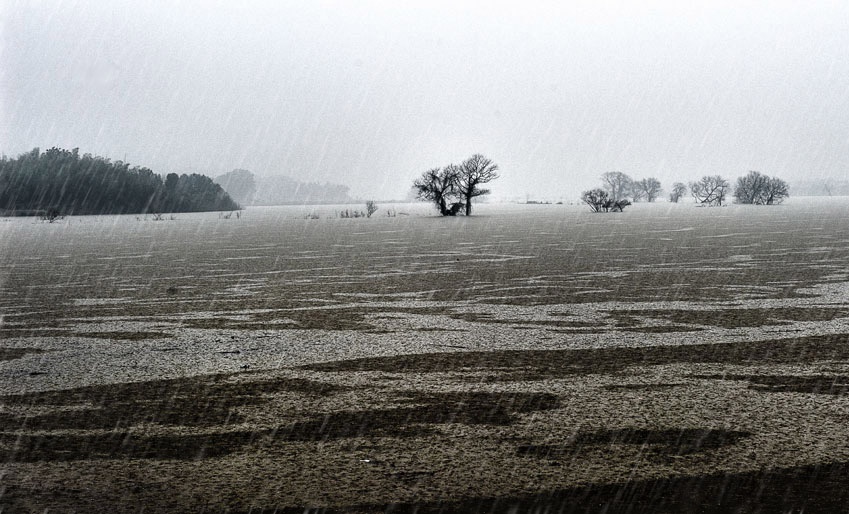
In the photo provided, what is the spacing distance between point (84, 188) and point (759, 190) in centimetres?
8520

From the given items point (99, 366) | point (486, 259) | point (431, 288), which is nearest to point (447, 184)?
point (486, 259)

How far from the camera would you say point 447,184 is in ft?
208

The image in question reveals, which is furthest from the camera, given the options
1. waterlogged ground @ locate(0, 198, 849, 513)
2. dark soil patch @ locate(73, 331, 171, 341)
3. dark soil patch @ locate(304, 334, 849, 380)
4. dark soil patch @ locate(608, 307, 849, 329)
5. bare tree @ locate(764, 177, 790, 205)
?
bare tree @ locate(764, 177, 790, 205)

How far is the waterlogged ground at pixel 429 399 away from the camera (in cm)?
364

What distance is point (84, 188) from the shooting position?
10188cm

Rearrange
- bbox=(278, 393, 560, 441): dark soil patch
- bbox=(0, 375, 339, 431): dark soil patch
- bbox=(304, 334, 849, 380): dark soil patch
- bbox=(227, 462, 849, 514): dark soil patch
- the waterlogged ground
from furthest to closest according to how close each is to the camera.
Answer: bbox=(304, 334, 849, 380): dark soil patch < bbox=(0, 375, 339, 431): dark soil patch < bbox=(278, 393, 560, 441): dark soil patch < the waterlogged ground < bbox=(227, 462, 849, 514): dark soil patch

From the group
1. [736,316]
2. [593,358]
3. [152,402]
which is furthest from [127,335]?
[736,316]

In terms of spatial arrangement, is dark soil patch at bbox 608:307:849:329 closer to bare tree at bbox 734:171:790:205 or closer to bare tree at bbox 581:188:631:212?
bare tree at bbox 581:188:631:212

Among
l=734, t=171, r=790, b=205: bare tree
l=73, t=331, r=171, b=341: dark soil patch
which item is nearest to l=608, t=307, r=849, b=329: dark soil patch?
l=73, t=331, r=171, b=341: dark soil patch

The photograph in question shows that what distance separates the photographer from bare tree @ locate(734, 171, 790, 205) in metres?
108

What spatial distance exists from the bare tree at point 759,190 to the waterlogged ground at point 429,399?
343ft

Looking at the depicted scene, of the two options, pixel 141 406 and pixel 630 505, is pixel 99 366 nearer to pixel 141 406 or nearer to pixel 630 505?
pixel 141 406

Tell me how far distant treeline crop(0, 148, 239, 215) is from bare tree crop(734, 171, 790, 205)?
244 ft

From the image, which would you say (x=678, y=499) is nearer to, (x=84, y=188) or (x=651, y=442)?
(x=651, y=442)
